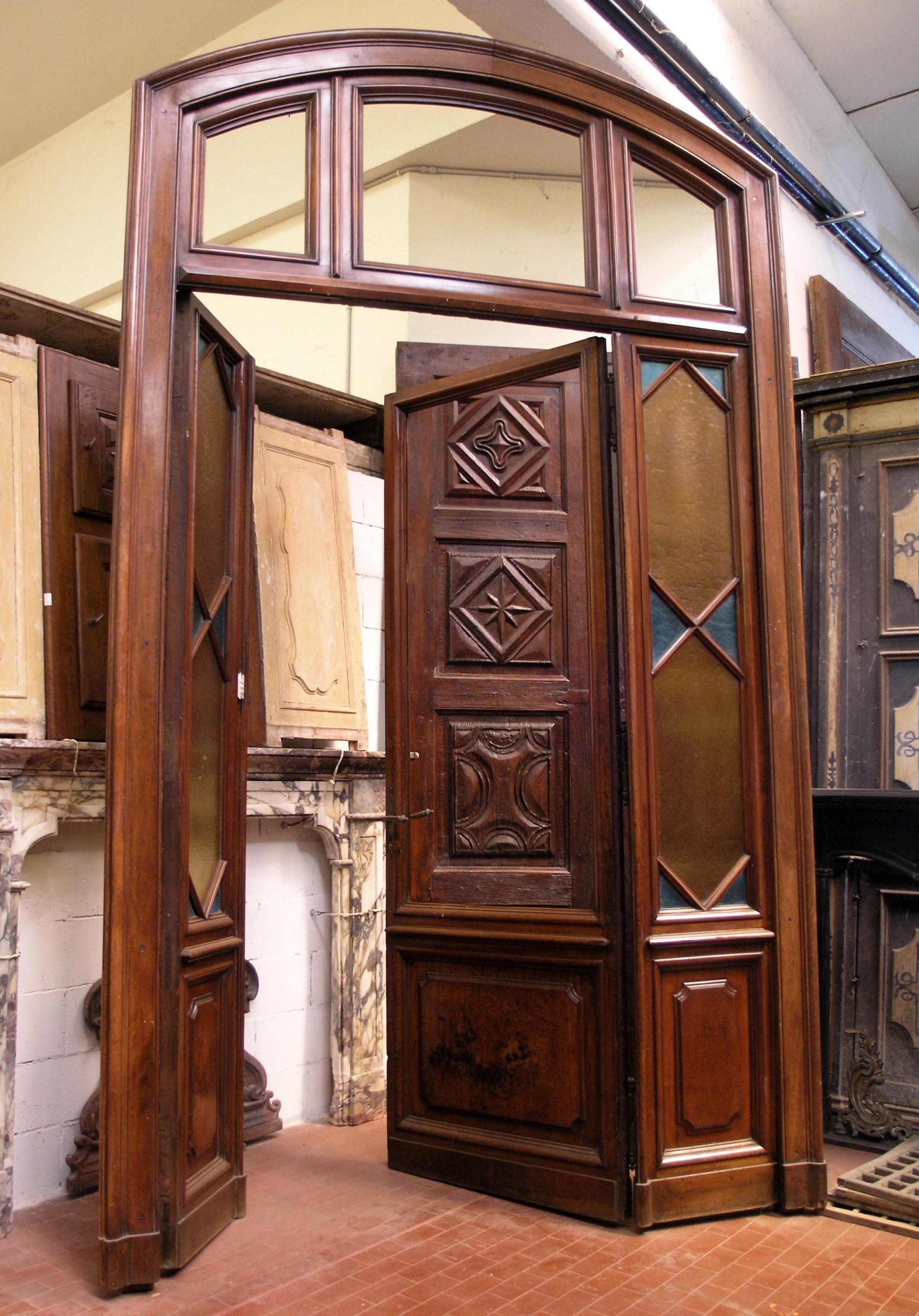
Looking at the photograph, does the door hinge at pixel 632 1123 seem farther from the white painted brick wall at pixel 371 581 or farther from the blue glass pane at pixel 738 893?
the white painted brick wall at pixel 371 581

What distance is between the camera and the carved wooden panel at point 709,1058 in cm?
324

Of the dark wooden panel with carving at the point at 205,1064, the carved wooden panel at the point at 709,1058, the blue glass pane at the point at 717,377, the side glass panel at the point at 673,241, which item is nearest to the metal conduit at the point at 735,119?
the side glass panel at the point at 673,241

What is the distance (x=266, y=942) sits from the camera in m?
4.26

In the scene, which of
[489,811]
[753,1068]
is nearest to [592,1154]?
[753,1068]

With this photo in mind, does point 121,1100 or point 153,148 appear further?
point 153,148

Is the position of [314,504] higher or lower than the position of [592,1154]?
higher

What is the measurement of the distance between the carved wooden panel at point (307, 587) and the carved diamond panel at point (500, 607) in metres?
0.81

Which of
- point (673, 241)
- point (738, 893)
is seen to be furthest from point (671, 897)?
point (673, 241)

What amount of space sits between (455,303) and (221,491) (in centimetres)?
92

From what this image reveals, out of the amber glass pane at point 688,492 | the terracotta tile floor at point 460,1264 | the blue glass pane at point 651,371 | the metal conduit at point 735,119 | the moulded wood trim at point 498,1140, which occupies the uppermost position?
the metal conduit at point 735,119

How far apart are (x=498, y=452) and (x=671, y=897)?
1597 mm

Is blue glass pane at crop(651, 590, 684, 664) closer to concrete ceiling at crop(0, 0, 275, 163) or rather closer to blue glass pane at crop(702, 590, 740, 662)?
blue glass pane at crop(702, 590, 740, 662)

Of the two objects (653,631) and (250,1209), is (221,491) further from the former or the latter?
(250,1209)

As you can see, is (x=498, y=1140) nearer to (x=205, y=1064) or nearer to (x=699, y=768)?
(x=205, y=1064)
